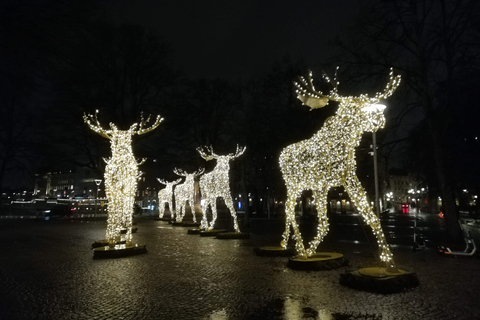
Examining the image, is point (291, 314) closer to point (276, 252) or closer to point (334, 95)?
point (334, 95)

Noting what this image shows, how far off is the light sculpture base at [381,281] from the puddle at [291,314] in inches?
51.3

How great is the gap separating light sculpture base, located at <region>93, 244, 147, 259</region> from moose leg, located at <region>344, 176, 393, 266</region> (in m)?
6.59

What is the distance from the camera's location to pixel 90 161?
2680 cm

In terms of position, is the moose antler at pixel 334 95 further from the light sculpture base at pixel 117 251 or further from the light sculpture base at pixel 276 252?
the light sculpture base at pixel 117 251

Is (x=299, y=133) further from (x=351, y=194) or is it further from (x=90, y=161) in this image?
(x=90, y=161)

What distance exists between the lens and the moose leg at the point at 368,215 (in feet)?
25.1

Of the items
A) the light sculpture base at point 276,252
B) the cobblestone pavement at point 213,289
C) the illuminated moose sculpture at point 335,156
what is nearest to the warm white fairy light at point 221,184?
the cobblestone pavement at point 213,289

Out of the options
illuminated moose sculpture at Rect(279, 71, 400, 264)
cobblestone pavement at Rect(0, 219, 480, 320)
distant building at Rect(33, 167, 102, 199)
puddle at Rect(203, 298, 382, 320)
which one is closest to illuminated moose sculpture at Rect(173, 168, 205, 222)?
cobblestone pavement at Rect(0, 219, 480, 320)

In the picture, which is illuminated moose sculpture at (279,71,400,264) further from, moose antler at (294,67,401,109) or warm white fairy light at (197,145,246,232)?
warm white fairy light at (197,145,246,232)

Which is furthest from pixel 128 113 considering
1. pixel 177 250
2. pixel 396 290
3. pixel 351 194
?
pixel 396 290

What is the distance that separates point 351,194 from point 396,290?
2145 millimetres

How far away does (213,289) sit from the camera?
7195 mm

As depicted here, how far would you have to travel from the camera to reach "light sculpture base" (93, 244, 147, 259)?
10.8 m

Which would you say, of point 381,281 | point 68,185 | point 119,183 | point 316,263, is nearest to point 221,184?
point 119,183
